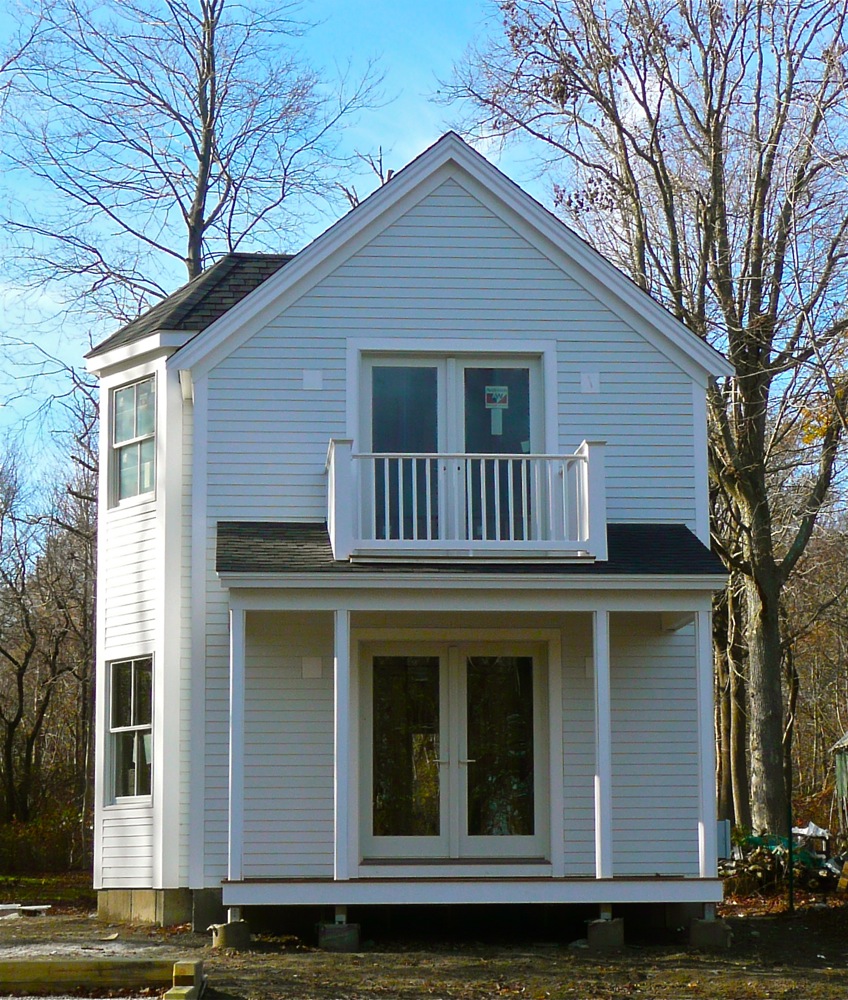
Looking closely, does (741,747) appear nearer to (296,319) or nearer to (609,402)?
(609,402)

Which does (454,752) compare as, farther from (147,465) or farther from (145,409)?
(145,409)

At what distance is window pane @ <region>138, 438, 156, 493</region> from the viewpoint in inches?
570

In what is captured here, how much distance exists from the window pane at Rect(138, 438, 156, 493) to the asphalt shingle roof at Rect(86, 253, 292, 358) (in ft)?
3.90

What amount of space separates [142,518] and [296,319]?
8.82 ft

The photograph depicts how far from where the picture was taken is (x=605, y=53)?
21.1 m

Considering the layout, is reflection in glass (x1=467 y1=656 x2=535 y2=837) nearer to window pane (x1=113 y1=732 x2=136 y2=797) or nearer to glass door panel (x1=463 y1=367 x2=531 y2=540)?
glass door panel (x1=463 y1=367 x2=531 y2=540)

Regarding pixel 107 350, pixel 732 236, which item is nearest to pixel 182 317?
pixel 107 350

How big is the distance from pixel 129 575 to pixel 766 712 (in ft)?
31.7

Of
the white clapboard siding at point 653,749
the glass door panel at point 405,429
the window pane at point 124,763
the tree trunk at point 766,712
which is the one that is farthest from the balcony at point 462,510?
the tree trunk at point 766,712

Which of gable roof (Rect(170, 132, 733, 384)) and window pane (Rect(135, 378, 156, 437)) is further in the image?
window pane (Rect(135, 378, 156, 437))

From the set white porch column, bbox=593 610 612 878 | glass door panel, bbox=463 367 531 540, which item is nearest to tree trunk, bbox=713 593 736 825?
glass door panel, bbox=463 367 531 540

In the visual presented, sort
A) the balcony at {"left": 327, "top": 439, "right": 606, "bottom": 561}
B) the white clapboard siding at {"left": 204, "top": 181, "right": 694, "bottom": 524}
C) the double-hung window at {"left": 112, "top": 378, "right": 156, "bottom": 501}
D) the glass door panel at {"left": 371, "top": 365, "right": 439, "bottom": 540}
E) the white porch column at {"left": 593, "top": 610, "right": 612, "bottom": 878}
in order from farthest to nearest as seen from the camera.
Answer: the double-hung window at {"left": 112, "top": 378, "right": 156, "bottom": 501}
the white clapboard siding at {"left": 204, "top": 181, "right": 694, "bottom": 524}
the glass door panel at {"left": 371, "top": 365, "right": 439, "bottom": 540}
the balcony at {"left": 327, "top": 439, "right": 606, "bottom": 561}
the white porch column at {"left": 593, "top": 610, "right": 612, "bottom": 878}

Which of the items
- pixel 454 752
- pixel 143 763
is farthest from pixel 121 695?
pixel 454 752

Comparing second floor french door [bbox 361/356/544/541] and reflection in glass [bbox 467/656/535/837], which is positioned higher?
second floor french door [bbox 361/356/544/541]
